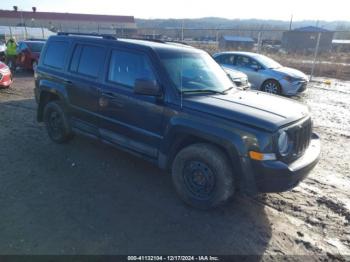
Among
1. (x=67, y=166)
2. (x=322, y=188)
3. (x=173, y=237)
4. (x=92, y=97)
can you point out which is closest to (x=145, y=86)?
(x=92, y=97)

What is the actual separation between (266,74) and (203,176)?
26.8ft

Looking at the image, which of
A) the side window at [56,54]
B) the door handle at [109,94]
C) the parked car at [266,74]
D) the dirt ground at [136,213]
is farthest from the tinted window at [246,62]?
the door handle at [109,94]

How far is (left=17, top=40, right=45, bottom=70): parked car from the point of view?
1415 cm

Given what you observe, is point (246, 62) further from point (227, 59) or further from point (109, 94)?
point (109, 94)

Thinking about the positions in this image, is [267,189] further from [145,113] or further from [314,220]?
[145,113]

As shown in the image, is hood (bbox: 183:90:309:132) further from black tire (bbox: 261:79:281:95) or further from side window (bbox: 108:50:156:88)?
black tire (bbox: 261:79:281:95)

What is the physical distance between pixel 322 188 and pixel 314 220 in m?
0.93

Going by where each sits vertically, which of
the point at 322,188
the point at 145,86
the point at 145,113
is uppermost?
the point at 145,86

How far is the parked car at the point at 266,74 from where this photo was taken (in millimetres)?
10500

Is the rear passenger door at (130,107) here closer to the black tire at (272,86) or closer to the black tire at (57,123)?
the black tire at (57,123)

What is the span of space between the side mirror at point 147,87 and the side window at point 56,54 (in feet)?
7.14

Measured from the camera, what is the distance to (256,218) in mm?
3588

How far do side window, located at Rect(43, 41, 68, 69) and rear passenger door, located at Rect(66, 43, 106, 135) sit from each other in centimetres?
30

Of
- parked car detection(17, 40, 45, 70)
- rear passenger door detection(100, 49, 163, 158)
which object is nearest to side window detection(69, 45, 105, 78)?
rear passenger door detection(100, 49, 163, 158)
